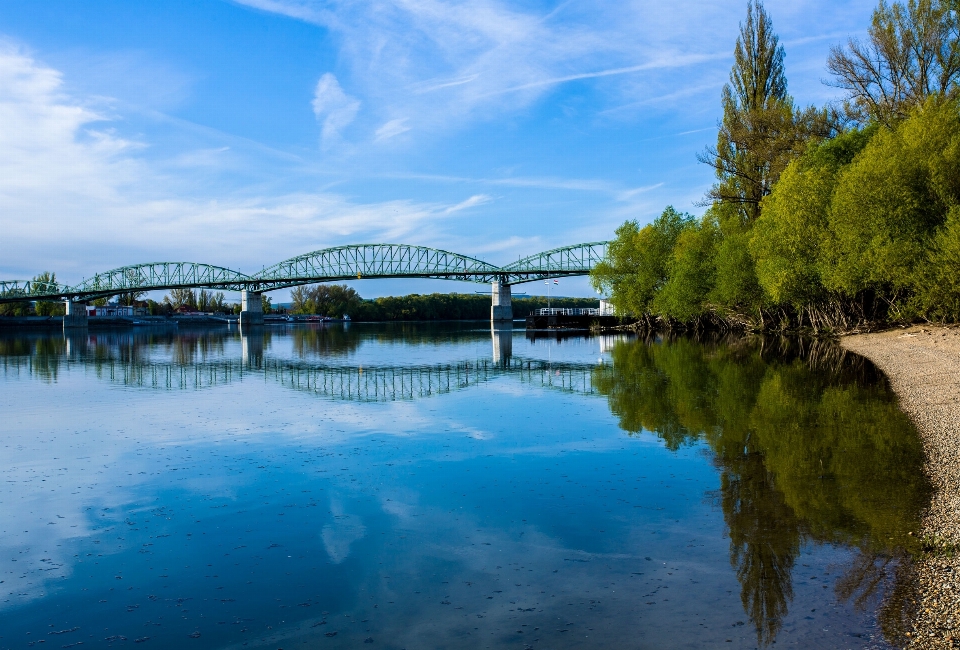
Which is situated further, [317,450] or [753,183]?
[753,183]

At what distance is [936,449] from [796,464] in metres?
2.95

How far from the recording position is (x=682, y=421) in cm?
1922

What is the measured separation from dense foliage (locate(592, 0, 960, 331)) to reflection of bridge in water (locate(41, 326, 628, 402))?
15.5m

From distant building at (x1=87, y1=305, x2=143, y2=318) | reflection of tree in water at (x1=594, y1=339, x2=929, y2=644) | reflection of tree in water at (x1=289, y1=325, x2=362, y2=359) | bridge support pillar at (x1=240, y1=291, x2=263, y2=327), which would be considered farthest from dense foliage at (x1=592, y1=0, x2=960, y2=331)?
distant building at (x1=87, y1=305, x2=143, y2=318)

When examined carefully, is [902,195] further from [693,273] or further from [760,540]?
[693,273]

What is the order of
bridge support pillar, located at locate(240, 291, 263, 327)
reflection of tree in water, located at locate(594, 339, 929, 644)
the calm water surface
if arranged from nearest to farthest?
the calm water surface → reflection of tree in water, located at locate(594, 339, 929, 644) → bridge support pillar, located at locate(240, 291, 263, 327)

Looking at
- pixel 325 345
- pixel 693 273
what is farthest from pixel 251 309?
pixel 693 273

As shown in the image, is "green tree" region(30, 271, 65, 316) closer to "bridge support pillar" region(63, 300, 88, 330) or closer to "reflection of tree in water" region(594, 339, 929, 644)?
"bridge support pillar" region(63, 300, 88, 330)

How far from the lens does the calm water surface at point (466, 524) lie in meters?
7.52

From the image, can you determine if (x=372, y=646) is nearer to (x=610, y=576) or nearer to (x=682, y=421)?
(x=610, y=576)

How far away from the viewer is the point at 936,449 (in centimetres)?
1408

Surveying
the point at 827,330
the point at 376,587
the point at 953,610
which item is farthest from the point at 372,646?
the point at 827,330

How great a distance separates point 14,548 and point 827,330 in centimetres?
5542

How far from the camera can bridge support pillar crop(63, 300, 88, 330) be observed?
145 meters
